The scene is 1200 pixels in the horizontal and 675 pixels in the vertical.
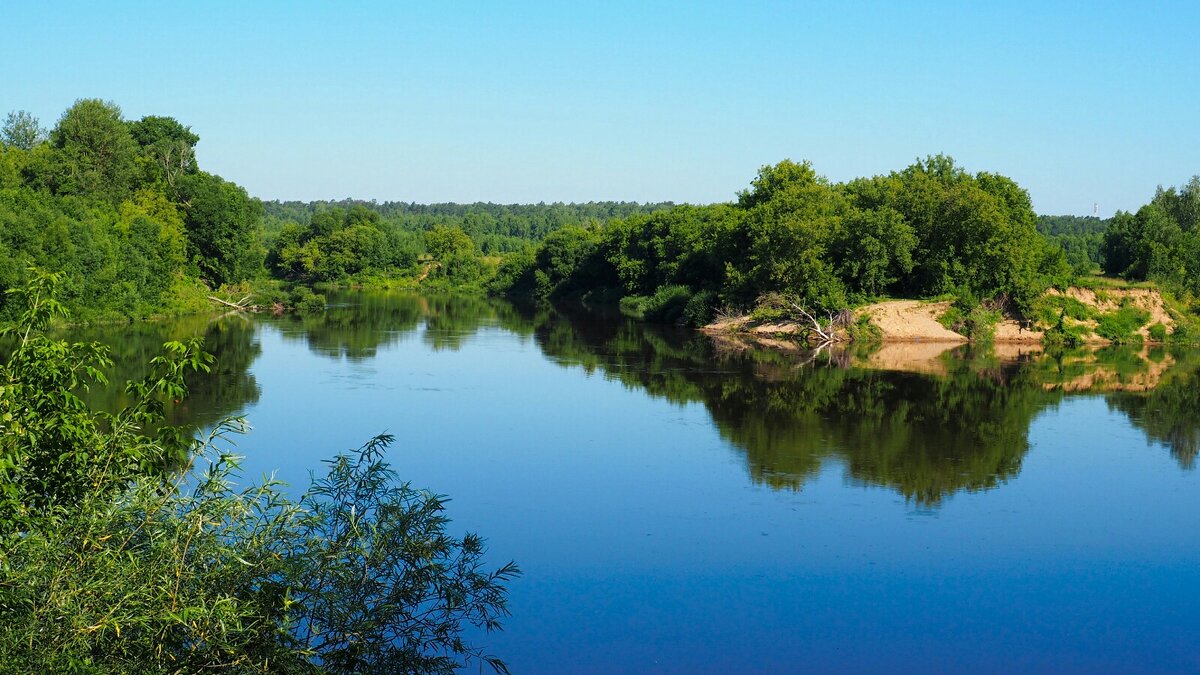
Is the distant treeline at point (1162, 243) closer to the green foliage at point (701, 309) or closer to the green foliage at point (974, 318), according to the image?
the green foliage at point (974, 318)

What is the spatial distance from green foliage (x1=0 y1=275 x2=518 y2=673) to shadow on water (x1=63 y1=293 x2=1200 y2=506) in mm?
11586

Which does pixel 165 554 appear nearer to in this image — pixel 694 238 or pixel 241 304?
pixel 694 238

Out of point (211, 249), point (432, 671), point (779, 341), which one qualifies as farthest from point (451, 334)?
point (432, 671)

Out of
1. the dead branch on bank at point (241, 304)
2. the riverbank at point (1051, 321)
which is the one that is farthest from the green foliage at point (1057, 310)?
the dead branch on bank at point (241, 304)

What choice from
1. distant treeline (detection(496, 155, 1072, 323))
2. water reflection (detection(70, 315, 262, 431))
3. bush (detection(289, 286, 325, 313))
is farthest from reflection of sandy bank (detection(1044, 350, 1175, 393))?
bush (detection(289, 286, 325, 313))

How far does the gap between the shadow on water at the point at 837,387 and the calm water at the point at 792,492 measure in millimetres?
143

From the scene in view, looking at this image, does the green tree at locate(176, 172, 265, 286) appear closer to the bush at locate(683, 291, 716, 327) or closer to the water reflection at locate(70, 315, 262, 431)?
the water reflection at locate(70, 315, 262, 431)

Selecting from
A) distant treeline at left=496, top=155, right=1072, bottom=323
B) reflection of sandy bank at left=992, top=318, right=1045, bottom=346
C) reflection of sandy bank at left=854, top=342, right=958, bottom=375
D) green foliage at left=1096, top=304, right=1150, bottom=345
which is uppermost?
distant treeline at left=496, top=155, right=1072, bottom=323

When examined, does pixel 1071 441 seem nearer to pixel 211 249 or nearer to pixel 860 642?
pixel 860 642

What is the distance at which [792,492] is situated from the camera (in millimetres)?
19109

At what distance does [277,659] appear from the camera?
8156 mm

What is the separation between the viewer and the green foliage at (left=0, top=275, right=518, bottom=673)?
732cm

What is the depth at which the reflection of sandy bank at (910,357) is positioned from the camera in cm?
3609

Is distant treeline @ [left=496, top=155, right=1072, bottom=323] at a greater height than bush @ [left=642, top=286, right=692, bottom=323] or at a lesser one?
greater
